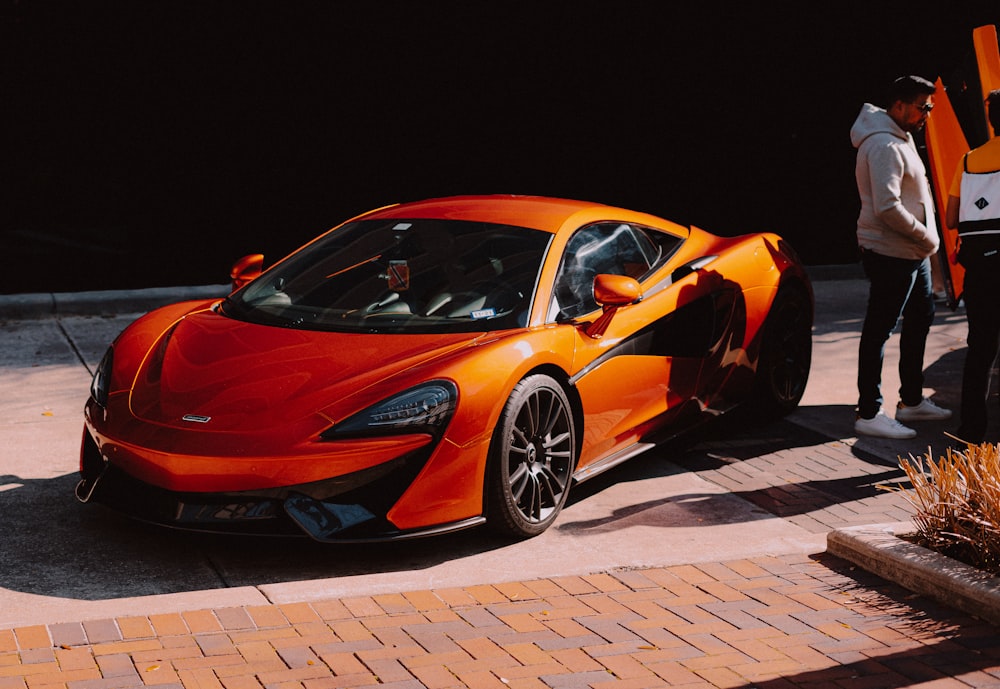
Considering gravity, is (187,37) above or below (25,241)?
above

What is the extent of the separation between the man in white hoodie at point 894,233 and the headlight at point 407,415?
3141 mm

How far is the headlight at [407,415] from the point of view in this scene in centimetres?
529

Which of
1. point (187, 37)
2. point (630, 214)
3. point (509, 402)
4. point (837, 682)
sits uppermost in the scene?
point (187, 37)

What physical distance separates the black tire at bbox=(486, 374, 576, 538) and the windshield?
41 cm

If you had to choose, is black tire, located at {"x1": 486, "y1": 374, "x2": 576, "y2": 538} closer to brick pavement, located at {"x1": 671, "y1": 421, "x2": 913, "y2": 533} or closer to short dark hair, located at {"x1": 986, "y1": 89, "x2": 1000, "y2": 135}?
brick pavement, located at {"x1": 671, "y1": 421, "x2": 913, "y2": 533}

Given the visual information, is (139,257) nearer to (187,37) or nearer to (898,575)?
(187,37)

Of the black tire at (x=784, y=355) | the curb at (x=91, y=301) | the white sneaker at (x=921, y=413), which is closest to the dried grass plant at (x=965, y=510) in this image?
the black tire at (x=784, y=355)

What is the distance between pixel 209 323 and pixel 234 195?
5.60 m

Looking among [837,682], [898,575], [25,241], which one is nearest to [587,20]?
[25,241]

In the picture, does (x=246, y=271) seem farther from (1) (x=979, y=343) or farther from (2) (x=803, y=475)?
(1) (x=979, y=343)

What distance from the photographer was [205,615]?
484 cm

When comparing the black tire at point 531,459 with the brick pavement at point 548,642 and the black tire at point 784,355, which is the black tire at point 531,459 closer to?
the brick pavement at point 548,642

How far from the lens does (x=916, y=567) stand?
5266 mm

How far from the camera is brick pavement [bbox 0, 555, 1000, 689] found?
14.3ft
